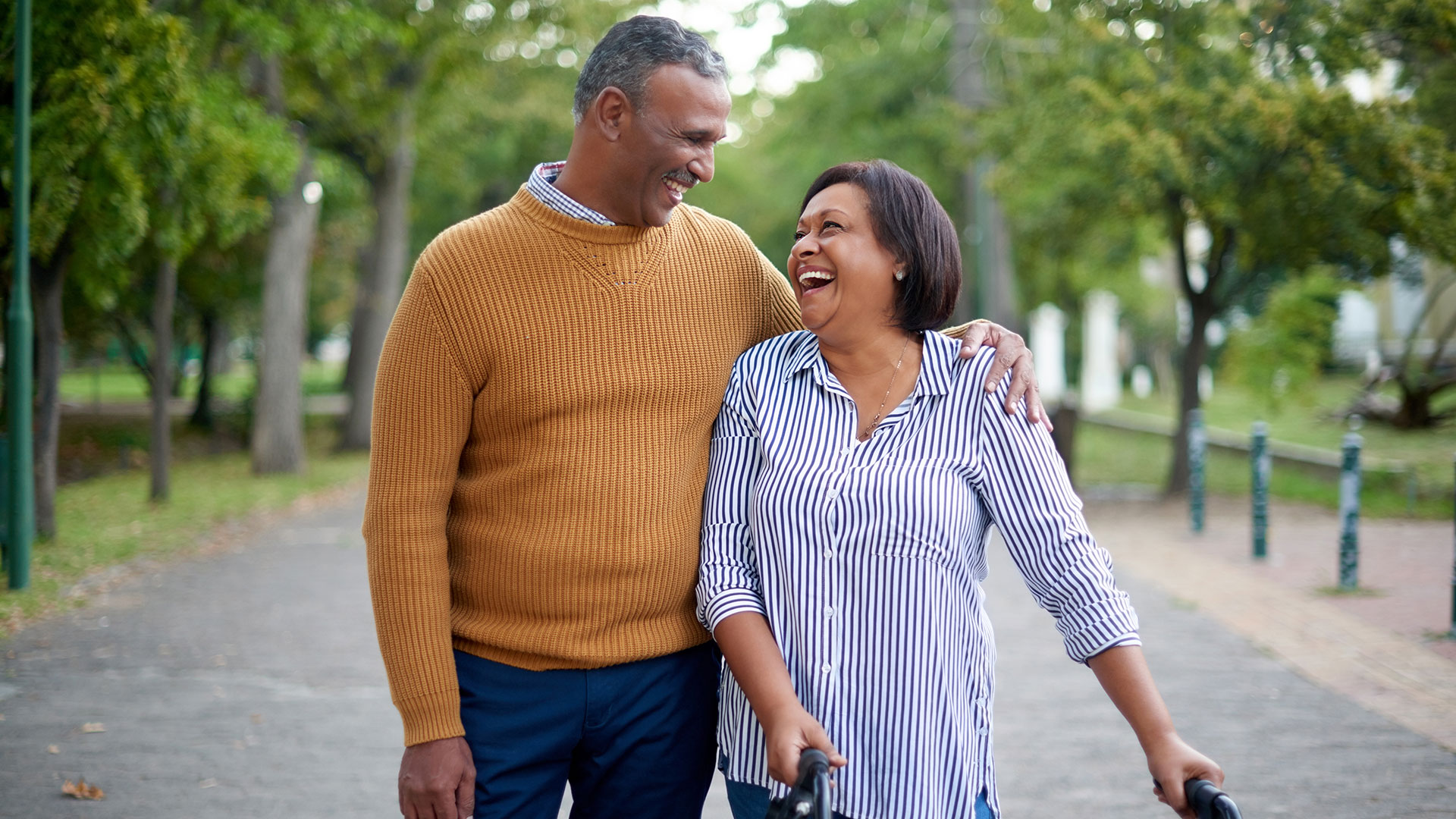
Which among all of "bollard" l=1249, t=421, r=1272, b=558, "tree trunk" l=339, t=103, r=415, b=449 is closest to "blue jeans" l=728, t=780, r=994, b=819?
"bollard" l=1249, t=421, r=1272, b=558

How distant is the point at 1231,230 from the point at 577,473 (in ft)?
45.6

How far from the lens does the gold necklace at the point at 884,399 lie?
228 centimetres

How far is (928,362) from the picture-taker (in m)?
2.31

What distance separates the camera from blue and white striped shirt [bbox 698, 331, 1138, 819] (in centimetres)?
217

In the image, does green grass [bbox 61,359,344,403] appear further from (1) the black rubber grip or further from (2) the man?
(1) the black rubber grip

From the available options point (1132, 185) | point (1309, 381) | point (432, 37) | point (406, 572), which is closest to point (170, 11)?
point (432, 37)

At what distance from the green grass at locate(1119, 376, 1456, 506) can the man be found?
14056 millimetres

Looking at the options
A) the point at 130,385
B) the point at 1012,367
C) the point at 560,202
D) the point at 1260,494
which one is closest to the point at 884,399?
the point at 1012,367

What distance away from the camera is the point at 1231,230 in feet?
48.4

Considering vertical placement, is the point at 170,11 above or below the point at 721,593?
above

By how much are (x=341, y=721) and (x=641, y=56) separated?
14.8ft

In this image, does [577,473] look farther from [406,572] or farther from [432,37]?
[432,37]

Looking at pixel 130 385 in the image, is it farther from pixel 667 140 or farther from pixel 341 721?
pixel 667 140

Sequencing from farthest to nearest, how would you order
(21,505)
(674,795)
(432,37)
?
(432,37)
(21,505)
(674,795)
